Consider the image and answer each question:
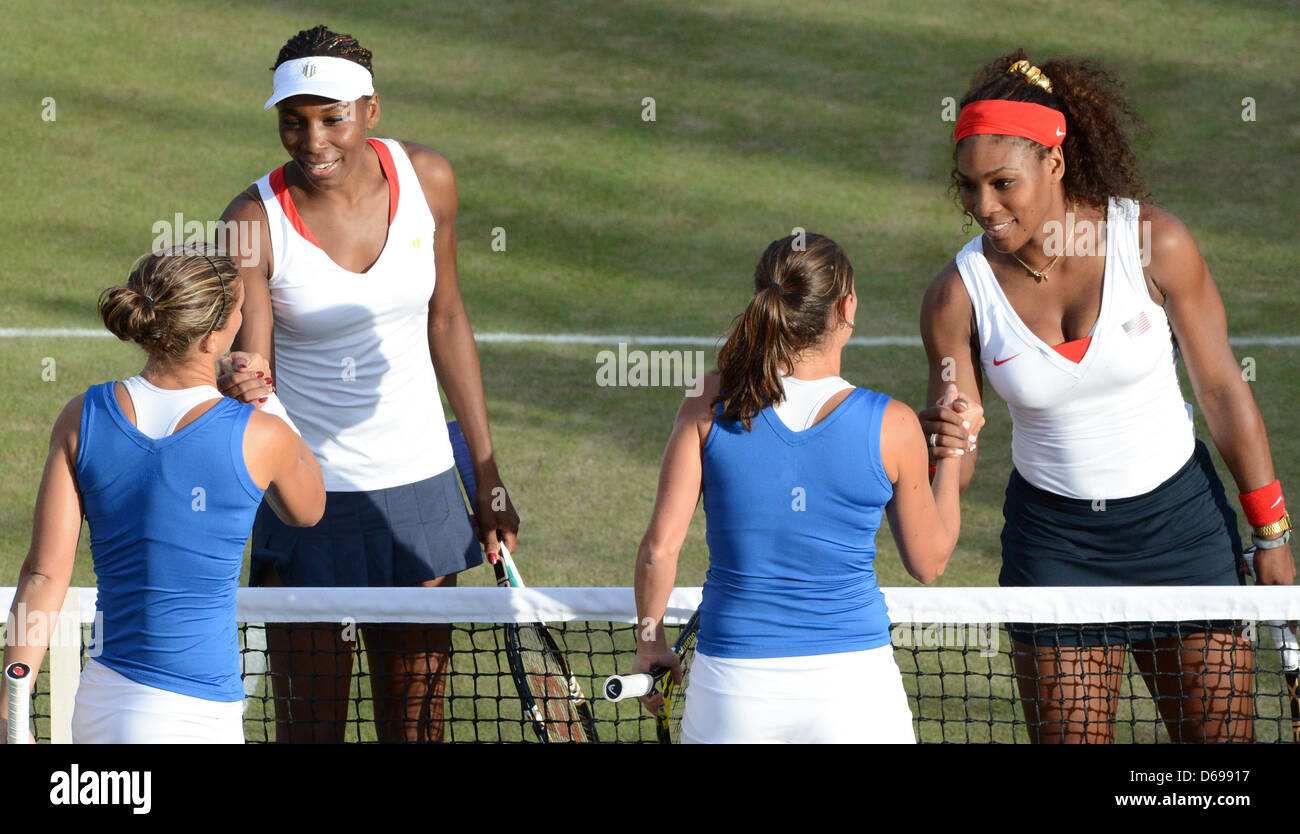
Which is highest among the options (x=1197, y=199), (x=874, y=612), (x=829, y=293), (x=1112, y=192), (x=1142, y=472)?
(x=1197, y=199)

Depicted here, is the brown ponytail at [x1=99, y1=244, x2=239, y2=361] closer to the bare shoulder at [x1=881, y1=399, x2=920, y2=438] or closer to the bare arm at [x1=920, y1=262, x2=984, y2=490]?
the bare shoulder at [x1=881, y1=399, x2=920, y2=438]

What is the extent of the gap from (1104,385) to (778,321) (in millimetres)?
1172

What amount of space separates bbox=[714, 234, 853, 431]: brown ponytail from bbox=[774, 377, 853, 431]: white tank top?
0.09 feet

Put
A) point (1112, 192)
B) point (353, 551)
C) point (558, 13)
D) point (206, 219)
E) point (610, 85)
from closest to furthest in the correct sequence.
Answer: point (1112, 192) → point (353, 551) → point (206, 219) → point (610, 85) → point (558, 13)

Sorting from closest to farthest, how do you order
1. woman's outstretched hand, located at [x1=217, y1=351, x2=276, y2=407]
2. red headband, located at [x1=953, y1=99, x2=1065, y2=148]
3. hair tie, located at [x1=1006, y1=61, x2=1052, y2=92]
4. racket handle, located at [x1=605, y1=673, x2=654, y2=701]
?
racket handle, located at [x1=605, y1=673, x2=654, y2=701] < woman's outstretched hand, located at [x1=217, y1=351, x2=276, y2=407] < red headband, located at [x1=953, y1=99, x2=1065, y2=148] < hair tie, located at [x1=1006, y1=61, x2=1052, y2=92]

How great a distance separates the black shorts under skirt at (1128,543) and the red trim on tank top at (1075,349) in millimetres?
416

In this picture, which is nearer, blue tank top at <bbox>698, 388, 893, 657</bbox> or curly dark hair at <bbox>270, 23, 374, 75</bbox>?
blue tank top at <bbox>698, 388, 893, 657</bbox>

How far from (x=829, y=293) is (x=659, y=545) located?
692mm

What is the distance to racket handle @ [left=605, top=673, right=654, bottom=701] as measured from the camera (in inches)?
136

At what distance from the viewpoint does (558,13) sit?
53.3ft

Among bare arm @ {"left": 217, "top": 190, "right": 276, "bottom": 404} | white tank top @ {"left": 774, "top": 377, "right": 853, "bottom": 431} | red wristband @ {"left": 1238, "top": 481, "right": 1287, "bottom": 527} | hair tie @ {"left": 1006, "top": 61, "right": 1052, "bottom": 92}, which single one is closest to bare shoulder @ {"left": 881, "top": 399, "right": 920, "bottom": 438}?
white tank top @ {"left": 774, "top": 377, "right": 853, "bottom": 431}

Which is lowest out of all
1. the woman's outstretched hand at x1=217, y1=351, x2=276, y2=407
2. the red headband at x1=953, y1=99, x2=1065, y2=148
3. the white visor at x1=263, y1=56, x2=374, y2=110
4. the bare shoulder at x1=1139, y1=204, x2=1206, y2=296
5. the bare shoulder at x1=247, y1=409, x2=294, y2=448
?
the bare shoulder at x1=247, y1=409, x2=294, y2=448

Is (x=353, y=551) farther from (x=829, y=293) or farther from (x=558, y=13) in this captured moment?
(x=558, y=13)

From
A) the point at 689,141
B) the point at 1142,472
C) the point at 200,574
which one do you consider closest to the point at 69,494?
the point at 200,574
